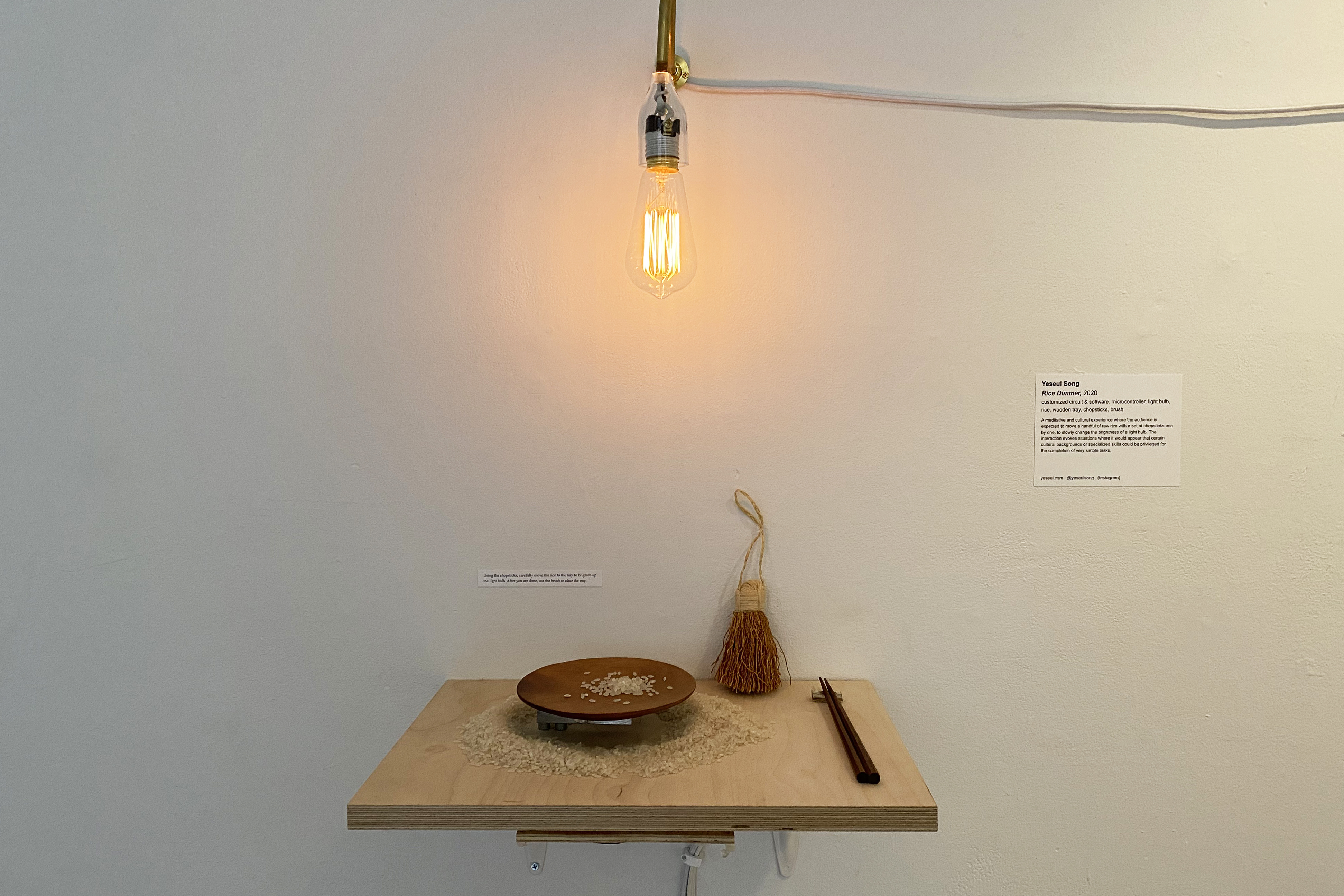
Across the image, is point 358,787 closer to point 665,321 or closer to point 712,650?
point 712,650

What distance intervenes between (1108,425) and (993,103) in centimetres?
48

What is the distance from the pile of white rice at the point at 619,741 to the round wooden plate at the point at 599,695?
0.03 m

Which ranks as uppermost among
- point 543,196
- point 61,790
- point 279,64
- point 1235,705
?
point 279,64

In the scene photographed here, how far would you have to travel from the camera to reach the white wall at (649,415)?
122 centimetres

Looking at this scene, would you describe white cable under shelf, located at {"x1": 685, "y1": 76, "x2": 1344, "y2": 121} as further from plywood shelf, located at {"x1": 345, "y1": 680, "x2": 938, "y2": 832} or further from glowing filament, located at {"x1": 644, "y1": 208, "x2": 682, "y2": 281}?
plywood shelf, located at {"x1": 345, "y1": 680, "x2": 938, "y2": 832}

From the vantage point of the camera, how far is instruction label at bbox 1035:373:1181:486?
4.03 ft

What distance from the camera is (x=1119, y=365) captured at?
1.23 meters

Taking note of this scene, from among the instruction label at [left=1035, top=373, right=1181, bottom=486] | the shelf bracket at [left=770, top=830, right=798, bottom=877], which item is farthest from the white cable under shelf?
the shelf bracket at [left=770, top=830, right=798, bottom=877]

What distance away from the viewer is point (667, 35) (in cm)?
110

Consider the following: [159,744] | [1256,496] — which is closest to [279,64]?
[159,744]

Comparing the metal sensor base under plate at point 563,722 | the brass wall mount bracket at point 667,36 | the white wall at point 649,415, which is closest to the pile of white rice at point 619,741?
the metal sensor base under plate at point 563,722

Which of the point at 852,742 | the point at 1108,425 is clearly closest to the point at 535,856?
the point at 852,742

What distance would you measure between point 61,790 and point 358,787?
436 mm

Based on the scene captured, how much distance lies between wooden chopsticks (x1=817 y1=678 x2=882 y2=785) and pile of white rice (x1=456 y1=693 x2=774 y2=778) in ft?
0.29
